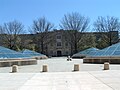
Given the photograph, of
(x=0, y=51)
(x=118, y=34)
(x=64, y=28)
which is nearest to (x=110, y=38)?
(x=118, y=34)

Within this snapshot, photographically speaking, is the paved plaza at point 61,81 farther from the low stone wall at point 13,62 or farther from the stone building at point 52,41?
the stone building at point 52,41

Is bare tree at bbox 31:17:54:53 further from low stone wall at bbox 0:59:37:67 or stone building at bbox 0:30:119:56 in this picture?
low stone wall at bbox 0:59:37:67

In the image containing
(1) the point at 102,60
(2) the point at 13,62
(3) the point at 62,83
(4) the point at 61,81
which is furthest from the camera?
(1) the point at 102,60

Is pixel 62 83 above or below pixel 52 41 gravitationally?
below

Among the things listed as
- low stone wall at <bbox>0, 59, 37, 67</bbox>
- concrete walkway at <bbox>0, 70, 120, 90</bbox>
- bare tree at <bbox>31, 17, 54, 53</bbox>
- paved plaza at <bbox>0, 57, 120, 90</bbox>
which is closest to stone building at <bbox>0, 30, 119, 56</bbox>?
bare tree at <bbox>31, 17, 54, 53</bbox>

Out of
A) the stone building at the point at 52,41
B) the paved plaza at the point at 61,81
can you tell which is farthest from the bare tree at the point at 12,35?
the paved plaza at the point at 61,81

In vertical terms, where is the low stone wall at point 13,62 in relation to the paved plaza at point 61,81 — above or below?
above

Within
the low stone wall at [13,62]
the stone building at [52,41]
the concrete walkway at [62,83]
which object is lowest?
the concrete walkway at [62,83]

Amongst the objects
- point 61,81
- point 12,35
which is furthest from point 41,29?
point 61,81

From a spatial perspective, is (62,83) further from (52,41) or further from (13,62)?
(52,41)

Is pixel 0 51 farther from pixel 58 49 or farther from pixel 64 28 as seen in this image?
pixel 58 49

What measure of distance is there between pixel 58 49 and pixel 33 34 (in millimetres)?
22139

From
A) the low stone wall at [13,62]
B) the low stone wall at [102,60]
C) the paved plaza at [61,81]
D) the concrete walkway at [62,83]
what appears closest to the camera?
the concrete walkway at [62,83]

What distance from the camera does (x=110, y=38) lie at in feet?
249
